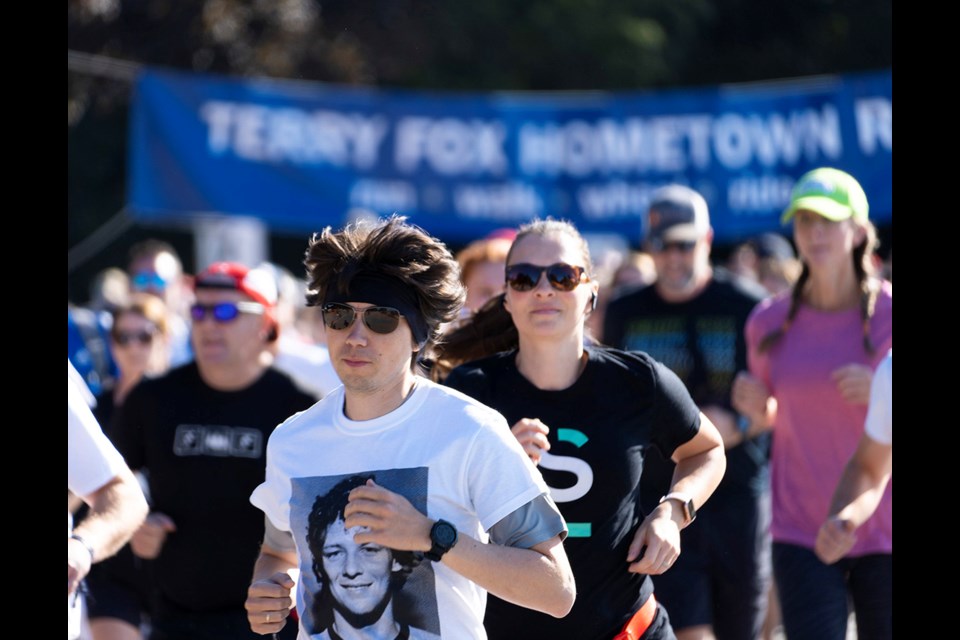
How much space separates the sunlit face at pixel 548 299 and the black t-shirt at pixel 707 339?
2177mm

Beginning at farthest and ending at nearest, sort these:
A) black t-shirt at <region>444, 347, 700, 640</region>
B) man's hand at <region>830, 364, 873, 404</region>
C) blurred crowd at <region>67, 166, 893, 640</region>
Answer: blurred crowd at <region>67, 166, 893, 640</region>, man's hand at <region>830, 364, 873, 404</region>, black t-shirt at <region>444, 347, 700, 640</region>

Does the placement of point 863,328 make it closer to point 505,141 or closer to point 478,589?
point 478,589

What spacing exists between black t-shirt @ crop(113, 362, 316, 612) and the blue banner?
7.17 meters

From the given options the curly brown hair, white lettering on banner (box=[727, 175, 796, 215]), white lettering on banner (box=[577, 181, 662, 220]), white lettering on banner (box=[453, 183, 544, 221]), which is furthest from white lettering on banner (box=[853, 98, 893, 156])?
the curly brown hair

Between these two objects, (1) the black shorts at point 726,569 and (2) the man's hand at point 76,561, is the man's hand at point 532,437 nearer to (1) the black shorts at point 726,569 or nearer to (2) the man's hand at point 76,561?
(2) the man's hand at point 76,561

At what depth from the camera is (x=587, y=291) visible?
15.0 feet

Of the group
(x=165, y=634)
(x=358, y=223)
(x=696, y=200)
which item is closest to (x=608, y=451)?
(x=358, y=223)

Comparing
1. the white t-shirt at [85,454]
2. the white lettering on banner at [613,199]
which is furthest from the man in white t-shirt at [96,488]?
the white lettering on banner at [613,199]

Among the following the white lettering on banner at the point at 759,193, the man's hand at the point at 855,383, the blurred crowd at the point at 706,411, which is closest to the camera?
the man's hand at the point at 855,383

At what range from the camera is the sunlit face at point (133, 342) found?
25.3 ft

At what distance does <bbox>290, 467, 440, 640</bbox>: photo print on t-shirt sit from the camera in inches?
133

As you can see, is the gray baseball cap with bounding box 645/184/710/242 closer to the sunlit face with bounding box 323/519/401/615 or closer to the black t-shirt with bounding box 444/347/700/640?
the black t-shirt with bounding box 444/347/700/640

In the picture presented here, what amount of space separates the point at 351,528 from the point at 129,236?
21185 mm
